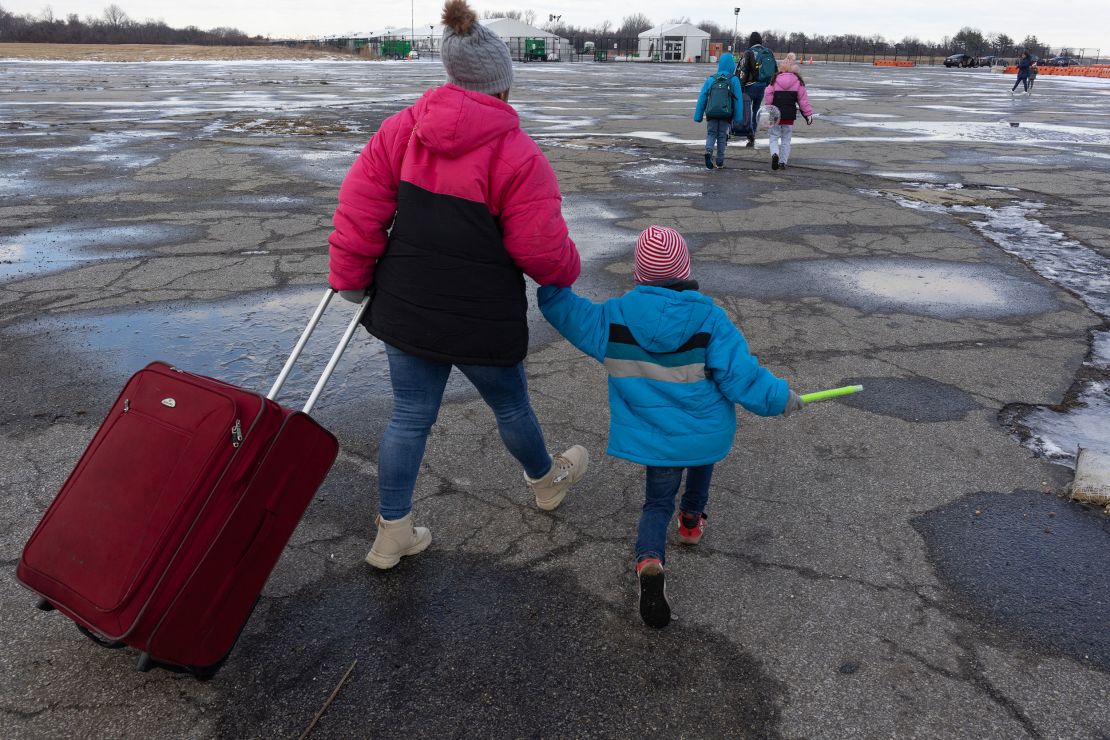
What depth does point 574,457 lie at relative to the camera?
3322 millimetres

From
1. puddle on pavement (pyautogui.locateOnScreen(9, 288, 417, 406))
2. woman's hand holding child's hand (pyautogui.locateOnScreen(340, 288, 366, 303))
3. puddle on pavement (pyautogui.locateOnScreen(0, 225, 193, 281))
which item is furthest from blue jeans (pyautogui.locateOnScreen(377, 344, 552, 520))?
puddle on pavement (pyautogui.locateOnScreen(0, 225, 193, 281))

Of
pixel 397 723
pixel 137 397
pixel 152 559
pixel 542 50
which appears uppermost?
pixel 542 50

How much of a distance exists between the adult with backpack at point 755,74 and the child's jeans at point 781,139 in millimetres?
2272

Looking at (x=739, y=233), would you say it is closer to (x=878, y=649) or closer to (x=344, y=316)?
(x=344, y=316)

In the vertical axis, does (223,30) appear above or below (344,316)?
above

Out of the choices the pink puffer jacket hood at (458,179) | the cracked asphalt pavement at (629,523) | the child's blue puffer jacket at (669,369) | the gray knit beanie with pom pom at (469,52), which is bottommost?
the cracked asphalt pavement at (629,523)

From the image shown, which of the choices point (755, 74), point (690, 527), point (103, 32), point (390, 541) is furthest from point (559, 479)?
point (103, 32)

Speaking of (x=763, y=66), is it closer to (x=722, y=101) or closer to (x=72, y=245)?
(x=722, y=101)

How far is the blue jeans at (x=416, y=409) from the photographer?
2615mm

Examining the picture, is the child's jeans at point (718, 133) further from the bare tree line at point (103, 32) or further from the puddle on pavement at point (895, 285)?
the bare tree line at point (103, 32)

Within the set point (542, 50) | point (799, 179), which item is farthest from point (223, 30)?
point (799, 179)

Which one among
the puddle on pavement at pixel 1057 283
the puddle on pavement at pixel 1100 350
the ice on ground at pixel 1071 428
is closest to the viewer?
the ice on ground at pixel 1071 428

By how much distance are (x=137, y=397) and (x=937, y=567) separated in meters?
2.80

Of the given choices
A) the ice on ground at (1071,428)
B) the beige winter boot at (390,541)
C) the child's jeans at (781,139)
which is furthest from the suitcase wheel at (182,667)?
the child's jeans at (781,139)
